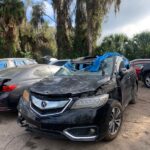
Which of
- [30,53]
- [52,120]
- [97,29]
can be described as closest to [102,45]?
[97,29]

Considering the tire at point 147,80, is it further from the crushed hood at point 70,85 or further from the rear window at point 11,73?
the crushed hood at point 70,85

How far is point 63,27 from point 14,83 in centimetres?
1886

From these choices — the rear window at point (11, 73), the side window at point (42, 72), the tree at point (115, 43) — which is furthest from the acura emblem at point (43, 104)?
the tree at point (115, 43)

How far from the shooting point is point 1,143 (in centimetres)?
521

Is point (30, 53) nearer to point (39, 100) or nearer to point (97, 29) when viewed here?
point (97, 29)

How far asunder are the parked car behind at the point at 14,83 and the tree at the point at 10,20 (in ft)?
55.7

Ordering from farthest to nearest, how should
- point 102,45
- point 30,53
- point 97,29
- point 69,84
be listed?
point 30,53 < point 102,45 < point 97,29 < point 69,84

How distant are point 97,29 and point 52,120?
801 inches

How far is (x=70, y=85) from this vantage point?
16.7 feet

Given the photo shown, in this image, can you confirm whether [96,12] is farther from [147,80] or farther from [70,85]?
[70,85]

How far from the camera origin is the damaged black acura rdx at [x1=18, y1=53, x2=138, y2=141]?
14.8ft

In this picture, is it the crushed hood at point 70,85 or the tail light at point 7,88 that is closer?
the crushed hood at point 70,85

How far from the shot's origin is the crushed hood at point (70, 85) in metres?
4.80

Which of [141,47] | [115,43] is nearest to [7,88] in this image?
[115,43]
